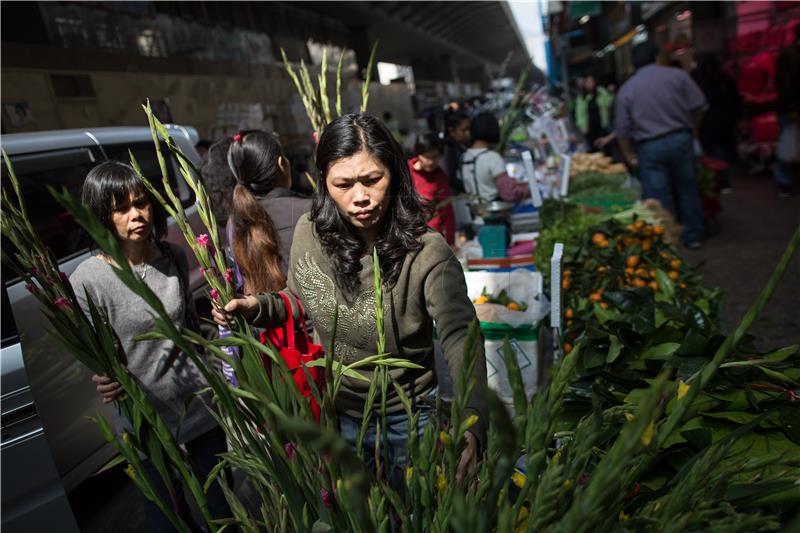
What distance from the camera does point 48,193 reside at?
3.01m

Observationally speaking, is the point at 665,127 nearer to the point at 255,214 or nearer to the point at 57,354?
the point at 255,214

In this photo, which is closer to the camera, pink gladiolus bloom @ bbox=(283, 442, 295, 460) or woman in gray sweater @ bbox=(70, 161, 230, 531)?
pink gladiolus bloom @ bbox=(283, 442, 295, 460)

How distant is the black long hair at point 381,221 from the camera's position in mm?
1328

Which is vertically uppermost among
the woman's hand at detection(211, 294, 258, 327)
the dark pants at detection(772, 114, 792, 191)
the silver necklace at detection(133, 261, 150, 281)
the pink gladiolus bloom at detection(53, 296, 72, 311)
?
the pink gladiolus bloom at detection(53, 296, 72, 311)

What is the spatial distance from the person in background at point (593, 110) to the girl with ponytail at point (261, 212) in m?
7.86

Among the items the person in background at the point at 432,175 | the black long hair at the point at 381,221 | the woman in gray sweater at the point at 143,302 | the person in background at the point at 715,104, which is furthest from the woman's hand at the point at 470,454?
the person in background at the point at 715,104

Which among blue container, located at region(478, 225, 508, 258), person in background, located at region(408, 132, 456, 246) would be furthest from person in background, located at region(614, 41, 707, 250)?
blue container, located at region(478, 225, 508, 258)

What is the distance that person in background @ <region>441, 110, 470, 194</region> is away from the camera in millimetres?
5887

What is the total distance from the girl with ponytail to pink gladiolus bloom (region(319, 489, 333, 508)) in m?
1.45

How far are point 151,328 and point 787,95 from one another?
7.43 metres

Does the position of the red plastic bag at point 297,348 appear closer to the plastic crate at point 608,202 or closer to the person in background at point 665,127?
the plastic crate at point 608,202

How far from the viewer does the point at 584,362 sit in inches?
64.4

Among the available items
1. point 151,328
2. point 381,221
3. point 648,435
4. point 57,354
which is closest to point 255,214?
point 151,328

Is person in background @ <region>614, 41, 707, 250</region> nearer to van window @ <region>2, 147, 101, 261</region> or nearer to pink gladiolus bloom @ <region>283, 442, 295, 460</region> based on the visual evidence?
van window @ <region>2, 147, 101, 261</region>
